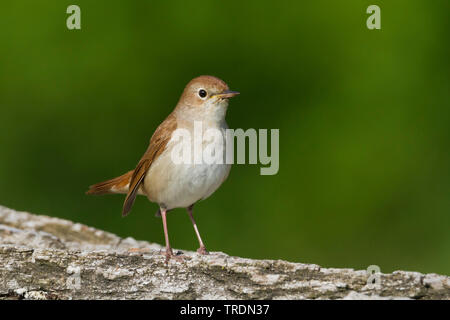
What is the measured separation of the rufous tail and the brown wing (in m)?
0.27

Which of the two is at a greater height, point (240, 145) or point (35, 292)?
point (240, 145)

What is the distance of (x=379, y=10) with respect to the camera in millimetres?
7102

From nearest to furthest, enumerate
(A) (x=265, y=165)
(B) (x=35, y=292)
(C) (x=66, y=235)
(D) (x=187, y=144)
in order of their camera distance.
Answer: (B) (x=35, y=292), (D) (x=187, y=144), (C) (x=66, y=235), (A) (x=265, y=165)

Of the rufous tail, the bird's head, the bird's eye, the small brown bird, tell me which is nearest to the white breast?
the small brown bird

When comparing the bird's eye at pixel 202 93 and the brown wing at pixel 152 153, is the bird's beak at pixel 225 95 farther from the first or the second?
the brown wing at pixel 152 153

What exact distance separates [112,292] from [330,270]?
128 cm

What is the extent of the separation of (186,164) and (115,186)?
1107 mm

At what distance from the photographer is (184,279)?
158 inches

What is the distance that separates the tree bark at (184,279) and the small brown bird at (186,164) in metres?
0.45

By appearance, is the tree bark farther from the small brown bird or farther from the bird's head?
the bird's head

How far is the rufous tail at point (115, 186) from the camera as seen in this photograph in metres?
5.40
